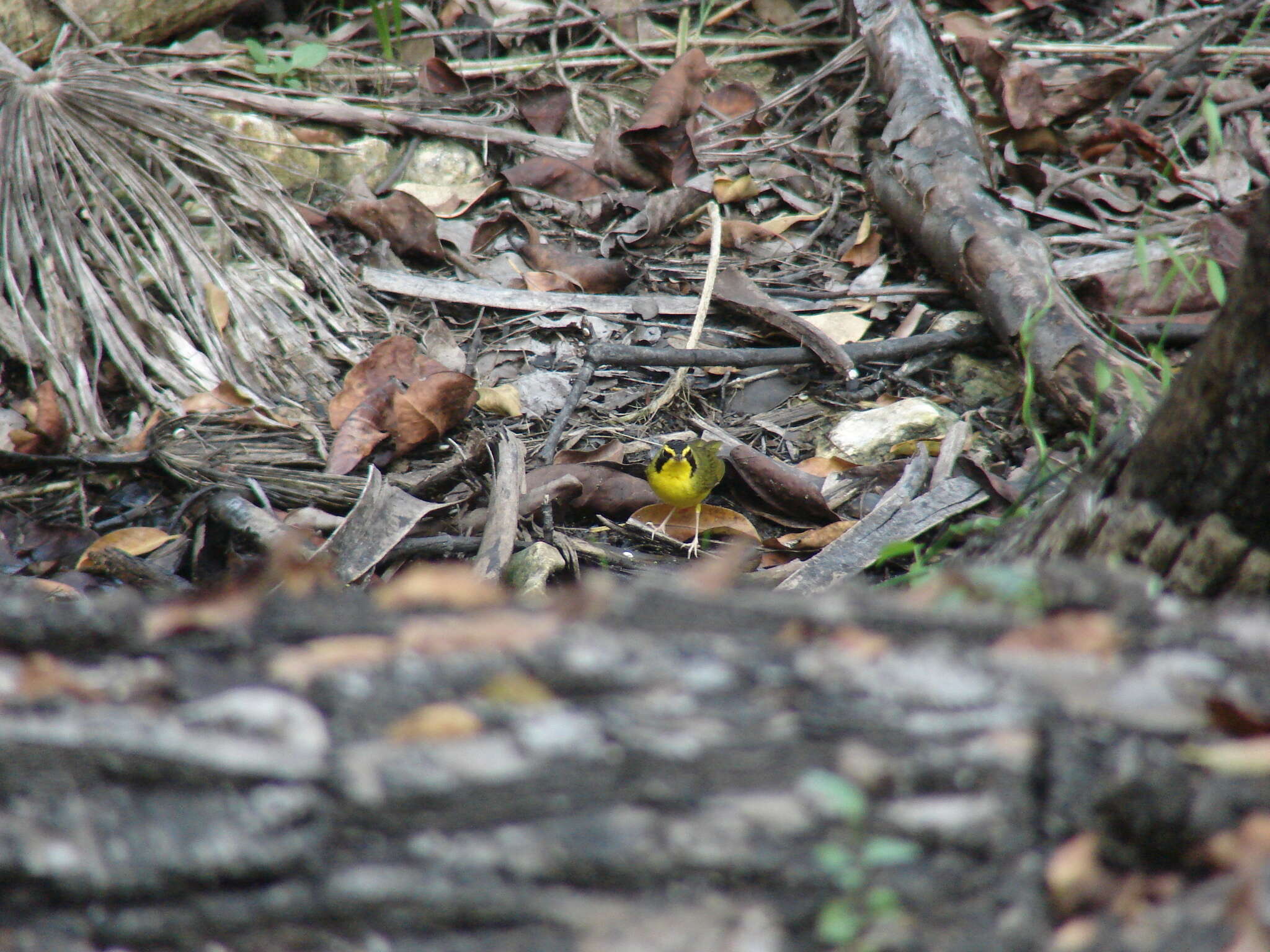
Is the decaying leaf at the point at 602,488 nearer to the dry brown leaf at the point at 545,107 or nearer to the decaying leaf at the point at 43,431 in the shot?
the decaying leaf at the point at 43,431

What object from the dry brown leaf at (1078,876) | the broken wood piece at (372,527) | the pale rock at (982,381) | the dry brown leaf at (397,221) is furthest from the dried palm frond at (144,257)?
the dry brown leaf at (1078,876)

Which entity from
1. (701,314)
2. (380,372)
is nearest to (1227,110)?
(701,314)

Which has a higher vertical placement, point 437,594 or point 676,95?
point 437,594

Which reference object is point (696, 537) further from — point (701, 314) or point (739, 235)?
point (739, 235)

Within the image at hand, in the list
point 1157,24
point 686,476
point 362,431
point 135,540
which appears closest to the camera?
point 135,540

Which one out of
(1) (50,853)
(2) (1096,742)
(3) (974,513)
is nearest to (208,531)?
(1) (50,853)

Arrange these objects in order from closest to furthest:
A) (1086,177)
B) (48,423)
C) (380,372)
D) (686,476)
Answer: (48,423), (686,476), (380,372), (1086,177)
